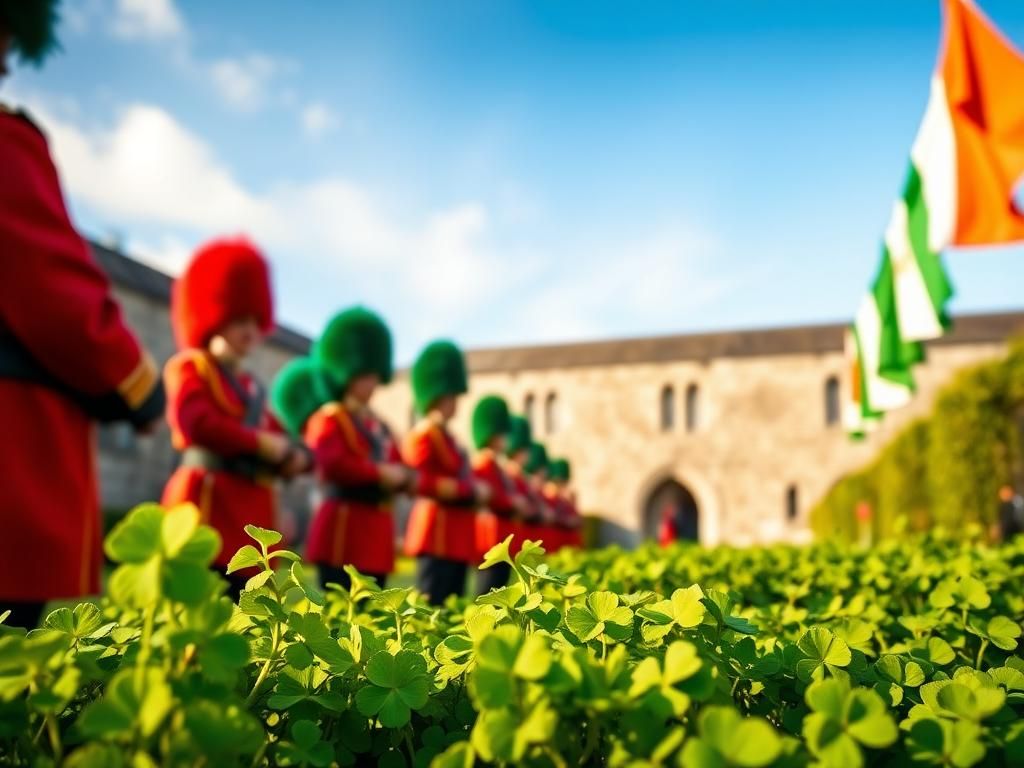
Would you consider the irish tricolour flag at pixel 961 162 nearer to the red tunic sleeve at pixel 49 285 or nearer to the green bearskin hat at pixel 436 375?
the green bearskin hat at pixel 436 375

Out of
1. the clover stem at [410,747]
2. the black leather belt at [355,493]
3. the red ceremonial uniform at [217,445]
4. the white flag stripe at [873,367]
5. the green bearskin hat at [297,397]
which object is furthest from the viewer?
the white flag stripe at [873,367]

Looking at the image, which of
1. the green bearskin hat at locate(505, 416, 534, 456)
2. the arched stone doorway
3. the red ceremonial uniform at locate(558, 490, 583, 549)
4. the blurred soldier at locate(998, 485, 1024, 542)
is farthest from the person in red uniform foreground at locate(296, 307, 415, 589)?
the arched stone doorway

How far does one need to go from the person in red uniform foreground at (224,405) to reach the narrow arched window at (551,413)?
997 inches

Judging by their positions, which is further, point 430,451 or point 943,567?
point 430,451

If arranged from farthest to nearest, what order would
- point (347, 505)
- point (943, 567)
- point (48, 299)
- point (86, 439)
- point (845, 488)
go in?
1. point (845, 488)
2. point (347, 505)
3. point (86, 439)
4. point (48, 299)
5. point (943, 567)

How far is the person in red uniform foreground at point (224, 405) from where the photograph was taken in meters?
3.54

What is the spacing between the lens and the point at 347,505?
4.86 meters

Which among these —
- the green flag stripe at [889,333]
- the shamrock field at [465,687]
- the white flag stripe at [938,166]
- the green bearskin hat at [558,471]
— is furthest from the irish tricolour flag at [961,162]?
the green bearskin hat at [558,471]

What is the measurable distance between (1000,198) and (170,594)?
6.17 m

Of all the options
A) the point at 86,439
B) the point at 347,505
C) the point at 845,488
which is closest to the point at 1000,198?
the point at 347,505

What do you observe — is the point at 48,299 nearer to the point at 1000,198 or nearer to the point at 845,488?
the point at 1000,198

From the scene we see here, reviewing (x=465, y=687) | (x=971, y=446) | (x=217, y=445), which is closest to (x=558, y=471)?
(x=971, y=446)

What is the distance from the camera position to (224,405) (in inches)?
144

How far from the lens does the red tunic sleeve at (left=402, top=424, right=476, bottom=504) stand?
19.8 ft
